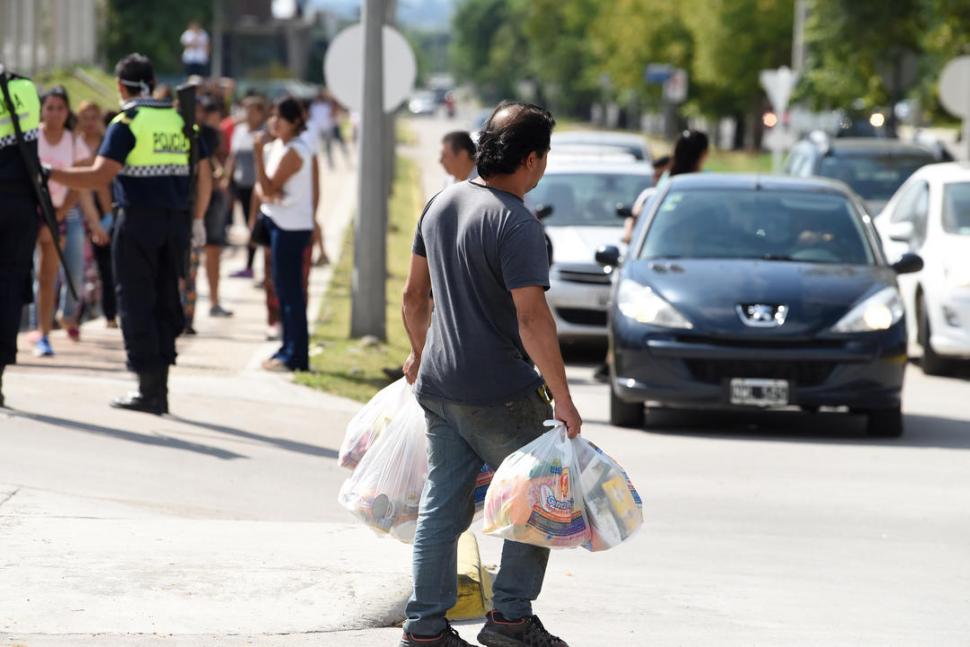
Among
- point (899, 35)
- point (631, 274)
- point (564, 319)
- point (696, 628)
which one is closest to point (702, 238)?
point (631, 274)

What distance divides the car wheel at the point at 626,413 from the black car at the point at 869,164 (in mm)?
8905

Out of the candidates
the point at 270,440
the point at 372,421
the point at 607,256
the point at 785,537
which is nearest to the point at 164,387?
the point at 270,440

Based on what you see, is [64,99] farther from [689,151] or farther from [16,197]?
[689,151]

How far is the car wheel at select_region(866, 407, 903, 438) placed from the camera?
11.1 meters

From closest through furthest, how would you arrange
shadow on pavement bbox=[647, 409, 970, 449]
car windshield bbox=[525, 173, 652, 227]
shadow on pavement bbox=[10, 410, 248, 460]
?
shadow on pavement bbox=[10, 410, 248, 460], shadow on pavement bbox=[647, 409, 970, 449], car windshield bbox=[525, 173, 652, 227]

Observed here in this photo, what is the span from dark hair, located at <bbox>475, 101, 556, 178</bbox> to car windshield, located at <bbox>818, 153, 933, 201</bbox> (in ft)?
49.1

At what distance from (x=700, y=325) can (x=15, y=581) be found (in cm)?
542

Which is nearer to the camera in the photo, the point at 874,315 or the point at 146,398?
the point at 146,398

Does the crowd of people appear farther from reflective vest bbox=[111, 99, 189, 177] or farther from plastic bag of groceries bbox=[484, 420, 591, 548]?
plastic bag of groceries bbox=[484, 420, 591, 548]

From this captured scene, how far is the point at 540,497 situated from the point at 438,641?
0.58m

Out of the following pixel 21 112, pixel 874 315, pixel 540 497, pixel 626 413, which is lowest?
pixel 626 413

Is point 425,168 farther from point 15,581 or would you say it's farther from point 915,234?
point 15,581

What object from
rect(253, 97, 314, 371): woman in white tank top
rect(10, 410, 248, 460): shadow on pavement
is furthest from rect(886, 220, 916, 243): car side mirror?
rect(10, 410, 248, 460): shadow on pavement

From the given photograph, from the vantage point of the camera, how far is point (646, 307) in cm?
1115
